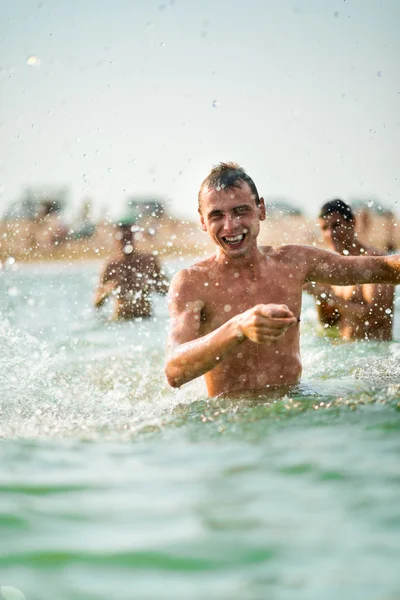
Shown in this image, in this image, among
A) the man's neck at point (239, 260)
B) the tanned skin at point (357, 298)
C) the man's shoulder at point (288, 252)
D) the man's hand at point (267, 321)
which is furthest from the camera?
the tanned skin at point (357, 298)

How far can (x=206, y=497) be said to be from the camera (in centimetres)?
252

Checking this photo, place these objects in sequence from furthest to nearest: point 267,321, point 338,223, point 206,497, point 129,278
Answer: point 129,278
point 338,223
point 267,321
point 206,497

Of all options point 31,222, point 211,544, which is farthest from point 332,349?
point 31,222

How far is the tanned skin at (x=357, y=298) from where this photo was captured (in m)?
7.19

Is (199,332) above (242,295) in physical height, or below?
below

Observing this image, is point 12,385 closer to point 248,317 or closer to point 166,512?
point 248,317

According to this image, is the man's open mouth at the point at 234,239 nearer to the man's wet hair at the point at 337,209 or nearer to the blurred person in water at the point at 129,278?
the man's wet hair at the point at 337,209

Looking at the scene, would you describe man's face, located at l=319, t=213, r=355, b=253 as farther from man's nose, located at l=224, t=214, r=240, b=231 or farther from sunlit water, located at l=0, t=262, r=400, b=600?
man's nose, located at l=224, t=214, r=240, b=231

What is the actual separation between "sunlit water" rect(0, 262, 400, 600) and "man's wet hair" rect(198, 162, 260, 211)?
1.15 metres

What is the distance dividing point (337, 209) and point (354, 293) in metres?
0.83

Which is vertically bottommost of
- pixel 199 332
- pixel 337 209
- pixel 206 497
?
pixel 206 497

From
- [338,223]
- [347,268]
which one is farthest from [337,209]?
[347,268]

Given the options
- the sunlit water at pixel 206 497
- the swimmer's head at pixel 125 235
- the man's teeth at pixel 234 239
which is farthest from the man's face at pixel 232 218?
the swimmer's head at pixel 125 235

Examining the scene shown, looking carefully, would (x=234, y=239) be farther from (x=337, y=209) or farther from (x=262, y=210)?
(x=337, y=209)
